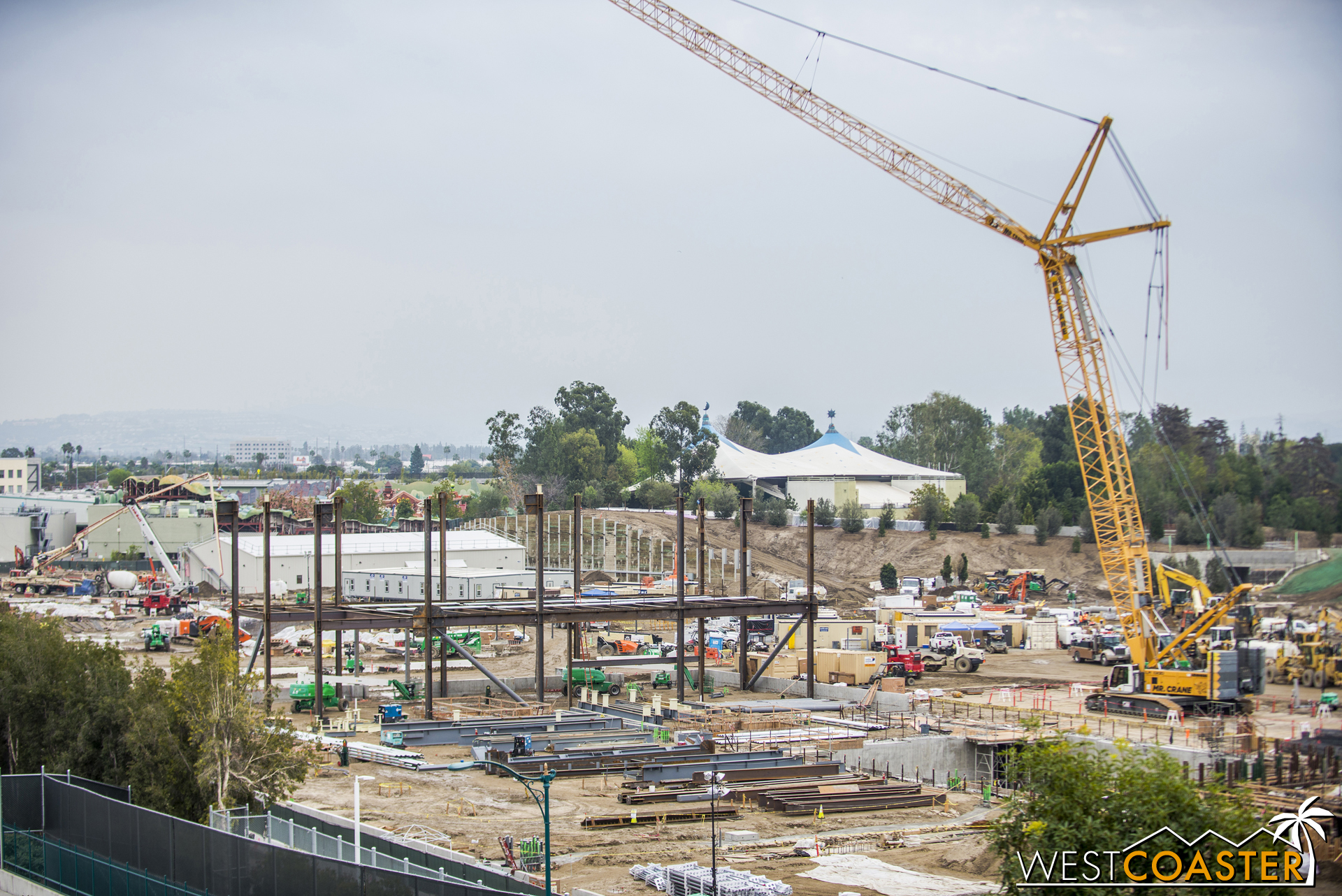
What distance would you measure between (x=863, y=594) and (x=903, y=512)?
27870 mm

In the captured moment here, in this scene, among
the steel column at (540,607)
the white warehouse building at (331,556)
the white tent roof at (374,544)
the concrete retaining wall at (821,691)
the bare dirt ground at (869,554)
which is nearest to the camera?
the steel column at (540,607)

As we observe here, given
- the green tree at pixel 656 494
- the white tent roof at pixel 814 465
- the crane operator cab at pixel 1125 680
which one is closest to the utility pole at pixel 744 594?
the crane operator cab at pixel 1125 680

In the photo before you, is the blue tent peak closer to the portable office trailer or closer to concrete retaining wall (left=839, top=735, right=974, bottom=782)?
the portable office trailer

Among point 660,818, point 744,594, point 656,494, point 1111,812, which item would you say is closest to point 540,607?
point 744,594

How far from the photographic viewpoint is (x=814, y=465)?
14538cm

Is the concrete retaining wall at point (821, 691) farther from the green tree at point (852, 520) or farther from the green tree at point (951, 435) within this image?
the green tree at point (951, 435)

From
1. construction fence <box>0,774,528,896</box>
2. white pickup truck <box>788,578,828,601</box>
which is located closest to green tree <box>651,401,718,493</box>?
white pickup truck <box>788,578,828,601</box>

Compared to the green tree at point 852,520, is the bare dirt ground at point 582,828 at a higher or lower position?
lower

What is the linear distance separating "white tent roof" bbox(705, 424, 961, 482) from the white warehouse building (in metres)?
51.9

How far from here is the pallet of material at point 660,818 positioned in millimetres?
27828

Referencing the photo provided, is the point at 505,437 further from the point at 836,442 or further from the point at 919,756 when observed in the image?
the point at 919,756

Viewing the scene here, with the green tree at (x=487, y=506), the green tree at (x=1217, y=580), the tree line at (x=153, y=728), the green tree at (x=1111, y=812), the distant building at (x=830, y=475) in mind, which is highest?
the distant building at (x=830, y=475)

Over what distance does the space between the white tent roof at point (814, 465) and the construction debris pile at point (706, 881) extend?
109 metres

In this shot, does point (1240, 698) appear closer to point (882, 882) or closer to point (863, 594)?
point (882, 882)
